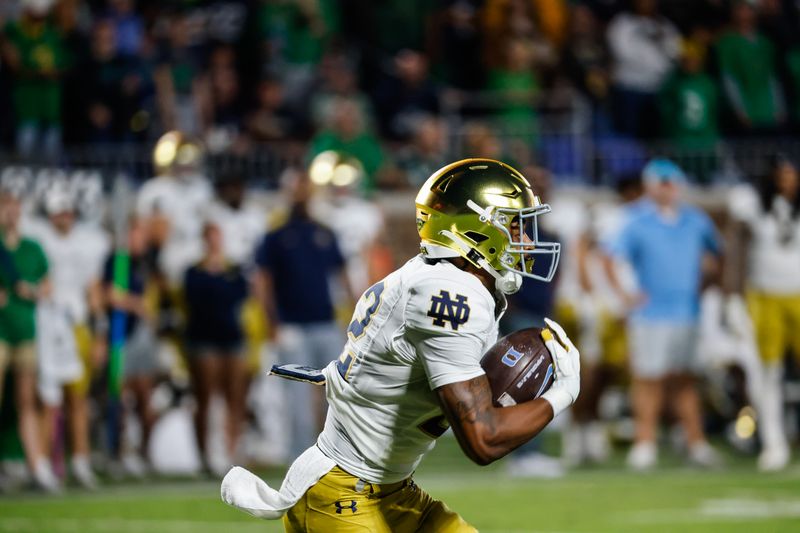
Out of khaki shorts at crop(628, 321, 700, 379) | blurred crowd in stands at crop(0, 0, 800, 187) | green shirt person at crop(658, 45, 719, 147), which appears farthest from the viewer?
green shirt person at crop(658, 45, 719, 147)

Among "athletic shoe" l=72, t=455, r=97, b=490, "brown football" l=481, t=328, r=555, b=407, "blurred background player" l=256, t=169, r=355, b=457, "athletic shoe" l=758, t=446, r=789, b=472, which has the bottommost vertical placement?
"athletic shoe" l=758, t=446, r=789, b=472

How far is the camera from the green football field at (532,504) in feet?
26.1

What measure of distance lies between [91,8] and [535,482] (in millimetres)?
7410

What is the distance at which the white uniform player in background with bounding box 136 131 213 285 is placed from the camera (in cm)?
1130

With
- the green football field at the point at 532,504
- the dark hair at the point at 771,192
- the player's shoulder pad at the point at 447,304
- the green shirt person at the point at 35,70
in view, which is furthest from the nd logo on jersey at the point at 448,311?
the green shirt person at the point at 35,70

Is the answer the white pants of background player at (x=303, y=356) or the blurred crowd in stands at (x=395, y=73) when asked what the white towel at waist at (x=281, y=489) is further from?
the blurred crowd in stands at (x=395, y=73)

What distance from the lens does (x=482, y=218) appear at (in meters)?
4.18

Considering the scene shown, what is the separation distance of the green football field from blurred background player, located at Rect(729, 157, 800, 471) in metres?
0.62

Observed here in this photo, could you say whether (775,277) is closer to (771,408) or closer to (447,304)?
(771,408)

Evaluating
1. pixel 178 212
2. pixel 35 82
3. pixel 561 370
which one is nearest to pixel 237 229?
pixel 178 212

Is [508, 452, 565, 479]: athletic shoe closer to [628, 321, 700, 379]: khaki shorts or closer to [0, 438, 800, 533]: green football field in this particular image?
[0, 438, 800, 533]: green football field

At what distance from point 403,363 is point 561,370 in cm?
44

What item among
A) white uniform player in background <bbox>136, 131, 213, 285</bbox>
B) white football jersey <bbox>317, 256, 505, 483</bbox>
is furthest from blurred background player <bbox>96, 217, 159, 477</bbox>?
white football jersey <bbox>317, 256, 505, 483</bbox>

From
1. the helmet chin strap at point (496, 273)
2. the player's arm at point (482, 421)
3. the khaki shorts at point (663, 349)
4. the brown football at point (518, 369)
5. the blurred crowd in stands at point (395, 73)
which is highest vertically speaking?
the blurred crowd in stands at point (395, 73)
